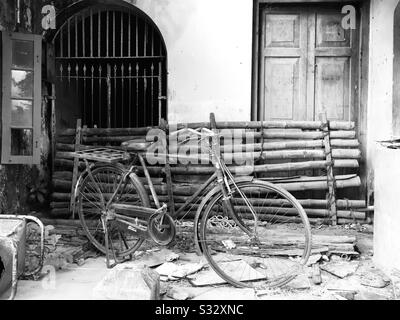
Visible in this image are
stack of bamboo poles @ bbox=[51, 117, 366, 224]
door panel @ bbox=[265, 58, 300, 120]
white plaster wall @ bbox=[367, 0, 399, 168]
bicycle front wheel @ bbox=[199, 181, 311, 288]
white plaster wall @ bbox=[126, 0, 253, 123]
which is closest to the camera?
bicycle front wheel @ bbox=[199, 181, 311, 288]

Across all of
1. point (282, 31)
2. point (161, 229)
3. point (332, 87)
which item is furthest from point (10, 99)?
point (332, 87)

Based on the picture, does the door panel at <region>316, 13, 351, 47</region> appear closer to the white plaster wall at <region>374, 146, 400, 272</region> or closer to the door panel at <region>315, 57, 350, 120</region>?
the door panel at <region>315, 57, 350, 120</region>

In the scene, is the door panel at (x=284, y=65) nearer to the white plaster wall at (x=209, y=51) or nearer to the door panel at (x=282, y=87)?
the door panel at (x=282, y=87)

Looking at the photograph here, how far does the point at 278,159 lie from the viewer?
19.2ft

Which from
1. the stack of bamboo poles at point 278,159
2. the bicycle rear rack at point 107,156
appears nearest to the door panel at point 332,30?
the stack of bamboo poles at point 278,159

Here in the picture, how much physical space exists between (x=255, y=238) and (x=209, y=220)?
73 cm

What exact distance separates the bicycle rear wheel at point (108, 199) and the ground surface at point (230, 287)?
19 cm

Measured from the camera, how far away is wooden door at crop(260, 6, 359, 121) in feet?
20.1

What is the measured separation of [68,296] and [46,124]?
3325 mm

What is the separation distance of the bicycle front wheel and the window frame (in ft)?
7.54

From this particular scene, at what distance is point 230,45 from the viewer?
5.93 meters

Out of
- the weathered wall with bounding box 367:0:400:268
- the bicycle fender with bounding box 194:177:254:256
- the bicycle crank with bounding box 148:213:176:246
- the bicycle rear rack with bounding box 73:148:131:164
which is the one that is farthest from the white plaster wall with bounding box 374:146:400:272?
the bicycle rear rack with bounding box 73:148:131:164

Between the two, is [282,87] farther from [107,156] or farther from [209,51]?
[107,156]
